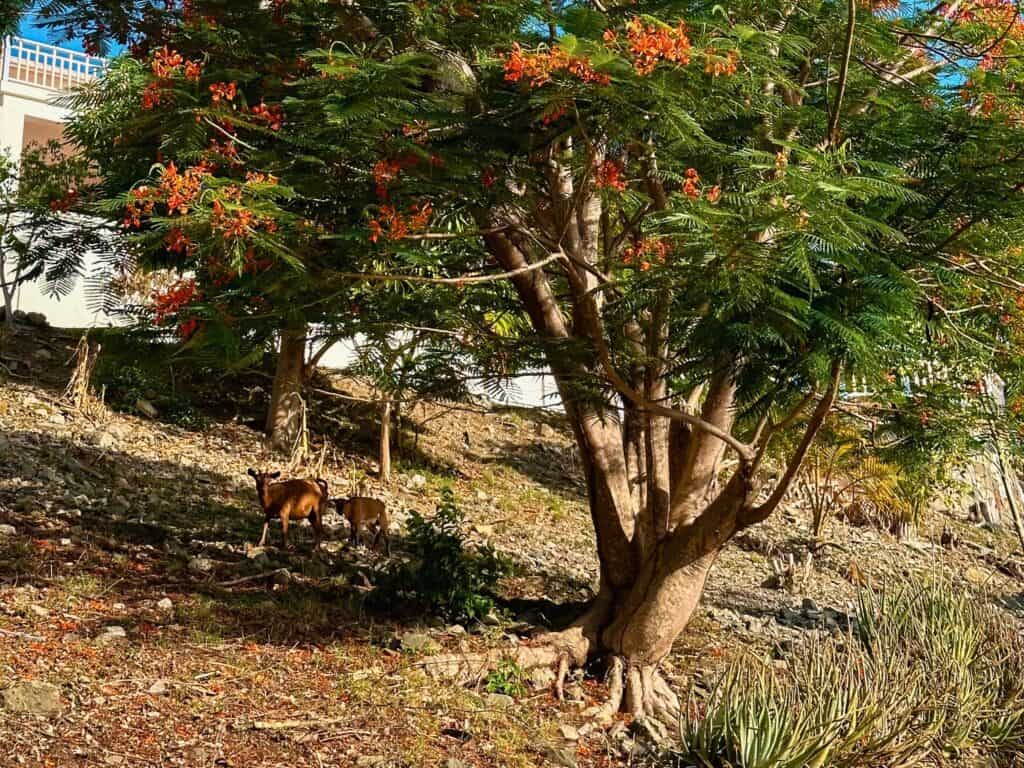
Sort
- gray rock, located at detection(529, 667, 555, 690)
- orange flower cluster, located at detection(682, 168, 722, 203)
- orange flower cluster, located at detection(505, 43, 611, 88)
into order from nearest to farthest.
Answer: orange flower cluster, located at detection(505, 43, 611, 88), orange flower cluster, located at detection(682, 168, 722, 203), gray rock, located at detection(529, 667, 555, 690)

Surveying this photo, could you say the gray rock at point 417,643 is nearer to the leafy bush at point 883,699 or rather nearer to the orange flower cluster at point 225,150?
the leafy bush at point 883,699

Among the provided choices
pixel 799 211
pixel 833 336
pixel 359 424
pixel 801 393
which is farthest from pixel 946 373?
pixel 359 424

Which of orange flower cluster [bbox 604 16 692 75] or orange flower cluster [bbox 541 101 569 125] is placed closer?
orange flower cluster [bbox 604 16 692 75]

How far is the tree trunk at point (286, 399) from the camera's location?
11.9 metres

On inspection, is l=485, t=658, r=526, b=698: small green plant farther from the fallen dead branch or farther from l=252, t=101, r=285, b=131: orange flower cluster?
l=252, t=101, r=285, b=131: orange flower cluster

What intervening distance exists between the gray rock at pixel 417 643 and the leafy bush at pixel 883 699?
1.52m

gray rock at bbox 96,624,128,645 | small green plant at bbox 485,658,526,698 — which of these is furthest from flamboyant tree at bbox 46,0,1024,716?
gray rock at bbox 96,624,128,645

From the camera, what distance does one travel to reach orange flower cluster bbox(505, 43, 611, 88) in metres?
4.52

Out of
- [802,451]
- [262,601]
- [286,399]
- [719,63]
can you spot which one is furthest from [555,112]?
[286,399]

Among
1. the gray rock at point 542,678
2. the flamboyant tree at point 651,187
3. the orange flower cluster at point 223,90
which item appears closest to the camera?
the flamboyant tree at point 651,187

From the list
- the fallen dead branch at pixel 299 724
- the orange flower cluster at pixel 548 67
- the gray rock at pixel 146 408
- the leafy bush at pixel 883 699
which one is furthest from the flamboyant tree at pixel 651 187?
the gray rock at pixel 146 408

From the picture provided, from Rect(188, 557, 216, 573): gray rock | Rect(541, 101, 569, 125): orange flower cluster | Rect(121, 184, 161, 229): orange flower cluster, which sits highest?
Rect(541, 101, 569, 125): orange flower cluster

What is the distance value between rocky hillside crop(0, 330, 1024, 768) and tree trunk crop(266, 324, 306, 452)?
10.4 inches

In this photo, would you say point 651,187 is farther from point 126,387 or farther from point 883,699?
point 126,387
